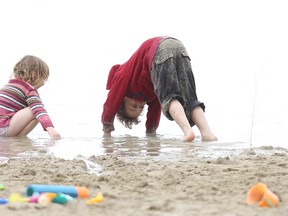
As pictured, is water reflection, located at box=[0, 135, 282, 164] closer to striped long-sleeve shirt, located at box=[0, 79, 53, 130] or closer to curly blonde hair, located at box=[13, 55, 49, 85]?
striped long-sleeve shirt, located at box=[0, 79, 53, 130]

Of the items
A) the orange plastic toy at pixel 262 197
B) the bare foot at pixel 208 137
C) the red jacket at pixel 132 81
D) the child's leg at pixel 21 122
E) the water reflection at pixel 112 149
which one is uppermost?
the red jacket at pixel 132 81

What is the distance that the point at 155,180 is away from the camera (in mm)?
2150

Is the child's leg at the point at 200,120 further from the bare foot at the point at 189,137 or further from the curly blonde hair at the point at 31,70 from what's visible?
the curly blonde hair at the point at 31,70

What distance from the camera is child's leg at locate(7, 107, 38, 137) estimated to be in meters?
4.78

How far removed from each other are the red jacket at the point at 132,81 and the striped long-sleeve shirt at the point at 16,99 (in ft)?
2.24

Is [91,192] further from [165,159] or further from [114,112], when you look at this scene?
[114,112]

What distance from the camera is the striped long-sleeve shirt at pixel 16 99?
15.9ft

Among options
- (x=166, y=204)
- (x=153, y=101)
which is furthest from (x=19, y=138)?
(x=166, y=204)

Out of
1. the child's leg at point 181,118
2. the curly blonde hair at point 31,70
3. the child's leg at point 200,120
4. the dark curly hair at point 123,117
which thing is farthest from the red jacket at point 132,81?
the curly blonde hair at point 31,70

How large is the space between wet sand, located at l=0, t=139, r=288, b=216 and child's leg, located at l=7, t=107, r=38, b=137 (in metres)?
1.50

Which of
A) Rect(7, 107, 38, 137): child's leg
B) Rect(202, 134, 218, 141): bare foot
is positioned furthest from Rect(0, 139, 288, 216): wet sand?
Rect(7, 107, 38, 137): child's leg

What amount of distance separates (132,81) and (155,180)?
8.84 ft

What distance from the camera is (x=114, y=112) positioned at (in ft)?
16.5

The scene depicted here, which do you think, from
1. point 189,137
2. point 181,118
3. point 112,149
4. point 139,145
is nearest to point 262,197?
point 112,149
